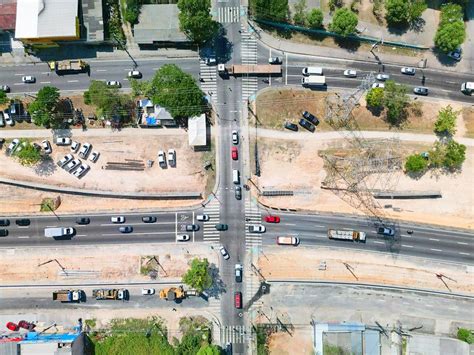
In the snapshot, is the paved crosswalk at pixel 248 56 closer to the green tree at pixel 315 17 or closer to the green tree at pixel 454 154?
the green tree at pixel 315 17

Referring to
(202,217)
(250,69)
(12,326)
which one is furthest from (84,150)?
(12,326)

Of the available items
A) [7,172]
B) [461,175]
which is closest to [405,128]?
[461,175]

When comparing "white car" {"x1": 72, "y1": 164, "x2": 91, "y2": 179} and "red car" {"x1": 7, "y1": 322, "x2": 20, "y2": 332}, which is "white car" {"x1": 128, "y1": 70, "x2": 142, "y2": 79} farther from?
"red car" {"x1": 7, "y1": 322, "x2": 20, "y2": 332}

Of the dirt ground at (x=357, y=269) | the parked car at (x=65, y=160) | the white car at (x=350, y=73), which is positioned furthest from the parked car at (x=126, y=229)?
the white car at (x=350, y=73)

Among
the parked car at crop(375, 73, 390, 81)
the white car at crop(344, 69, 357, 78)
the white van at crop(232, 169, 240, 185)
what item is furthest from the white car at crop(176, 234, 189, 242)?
the parked car at crop(375, 73, 390, 81)

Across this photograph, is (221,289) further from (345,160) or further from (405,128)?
(405,128)

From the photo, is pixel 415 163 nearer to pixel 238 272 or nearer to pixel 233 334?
pixel 238 272
